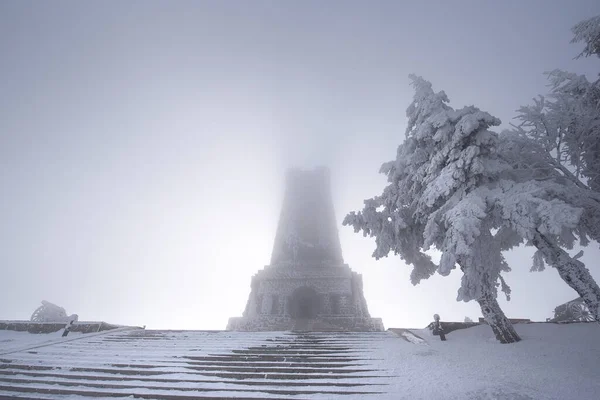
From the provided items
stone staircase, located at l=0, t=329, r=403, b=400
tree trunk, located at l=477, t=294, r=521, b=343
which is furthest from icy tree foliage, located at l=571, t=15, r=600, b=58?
stone staircase, located at l=0, t=329, r=403, b=400

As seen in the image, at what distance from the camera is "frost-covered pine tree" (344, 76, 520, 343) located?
7.24 m

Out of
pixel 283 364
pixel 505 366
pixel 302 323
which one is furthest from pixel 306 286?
pixel 505 366

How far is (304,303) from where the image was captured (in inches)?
858

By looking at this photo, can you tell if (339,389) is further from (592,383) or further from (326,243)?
(326,243)

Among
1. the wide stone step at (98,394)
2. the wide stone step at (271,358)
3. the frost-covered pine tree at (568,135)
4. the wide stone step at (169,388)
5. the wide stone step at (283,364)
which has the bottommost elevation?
the wide stone step at (98,394)

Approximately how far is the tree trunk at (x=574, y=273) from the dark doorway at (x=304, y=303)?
617 inches

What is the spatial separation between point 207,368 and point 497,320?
8071 millimetres

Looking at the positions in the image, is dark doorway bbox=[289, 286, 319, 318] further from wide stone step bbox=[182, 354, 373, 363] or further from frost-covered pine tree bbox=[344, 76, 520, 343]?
wide stone step bbox=[182, 354, 373, 363]

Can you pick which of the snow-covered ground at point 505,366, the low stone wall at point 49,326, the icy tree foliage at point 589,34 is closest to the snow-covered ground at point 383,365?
the snow-covered ground at point 505,366

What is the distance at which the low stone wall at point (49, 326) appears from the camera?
1156cm

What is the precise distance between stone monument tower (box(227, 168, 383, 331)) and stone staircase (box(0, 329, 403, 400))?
26.0 feet

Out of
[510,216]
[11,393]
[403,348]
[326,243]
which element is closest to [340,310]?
[326,243]

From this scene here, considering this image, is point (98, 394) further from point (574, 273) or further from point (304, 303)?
point (304, 303)

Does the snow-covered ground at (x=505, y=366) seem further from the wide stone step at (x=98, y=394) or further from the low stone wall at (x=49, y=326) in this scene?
the low stone wall at (x=49, y=326)
